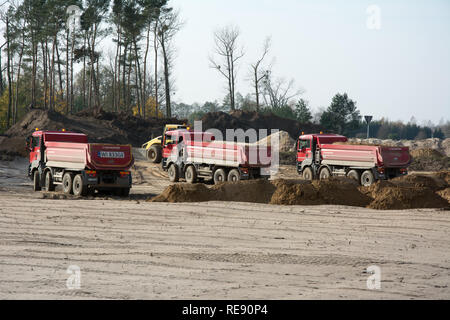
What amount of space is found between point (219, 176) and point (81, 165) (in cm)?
616

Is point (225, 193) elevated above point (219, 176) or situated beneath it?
situated beneath

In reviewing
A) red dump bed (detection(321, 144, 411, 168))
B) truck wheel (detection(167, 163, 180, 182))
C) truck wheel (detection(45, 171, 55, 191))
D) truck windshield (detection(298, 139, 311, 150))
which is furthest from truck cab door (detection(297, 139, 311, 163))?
truck wheel (detection(45, 171, 55, 191))

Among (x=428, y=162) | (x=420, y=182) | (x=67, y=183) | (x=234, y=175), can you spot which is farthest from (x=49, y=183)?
(x=428, y=162)

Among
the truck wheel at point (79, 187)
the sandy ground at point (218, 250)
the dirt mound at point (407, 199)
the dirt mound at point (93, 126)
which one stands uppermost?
the dirt mound at point (93, 126)

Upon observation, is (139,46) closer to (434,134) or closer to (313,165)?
(313,165)

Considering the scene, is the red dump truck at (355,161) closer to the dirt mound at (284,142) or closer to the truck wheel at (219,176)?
the truck wheel at (219,176)

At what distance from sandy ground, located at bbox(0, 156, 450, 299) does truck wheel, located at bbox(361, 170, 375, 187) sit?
680cm

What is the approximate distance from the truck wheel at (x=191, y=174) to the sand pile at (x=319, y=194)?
18.7ft

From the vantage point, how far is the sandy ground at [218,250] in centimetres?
806

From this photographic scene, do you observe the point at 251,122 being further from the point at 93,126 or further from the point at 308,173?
the point at 308,173

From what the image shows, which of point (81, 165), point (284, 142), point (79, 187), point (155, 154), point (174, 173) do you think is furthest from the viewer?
point (284, 142)

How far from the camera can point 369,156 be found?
939 inches

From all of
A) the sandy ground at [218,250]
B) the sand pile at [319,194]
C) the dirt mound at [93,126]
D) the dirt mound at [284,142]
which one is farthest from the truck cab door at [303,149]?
the dirt mound at [93,126]

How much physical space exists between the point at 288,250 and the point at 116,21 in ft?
168
